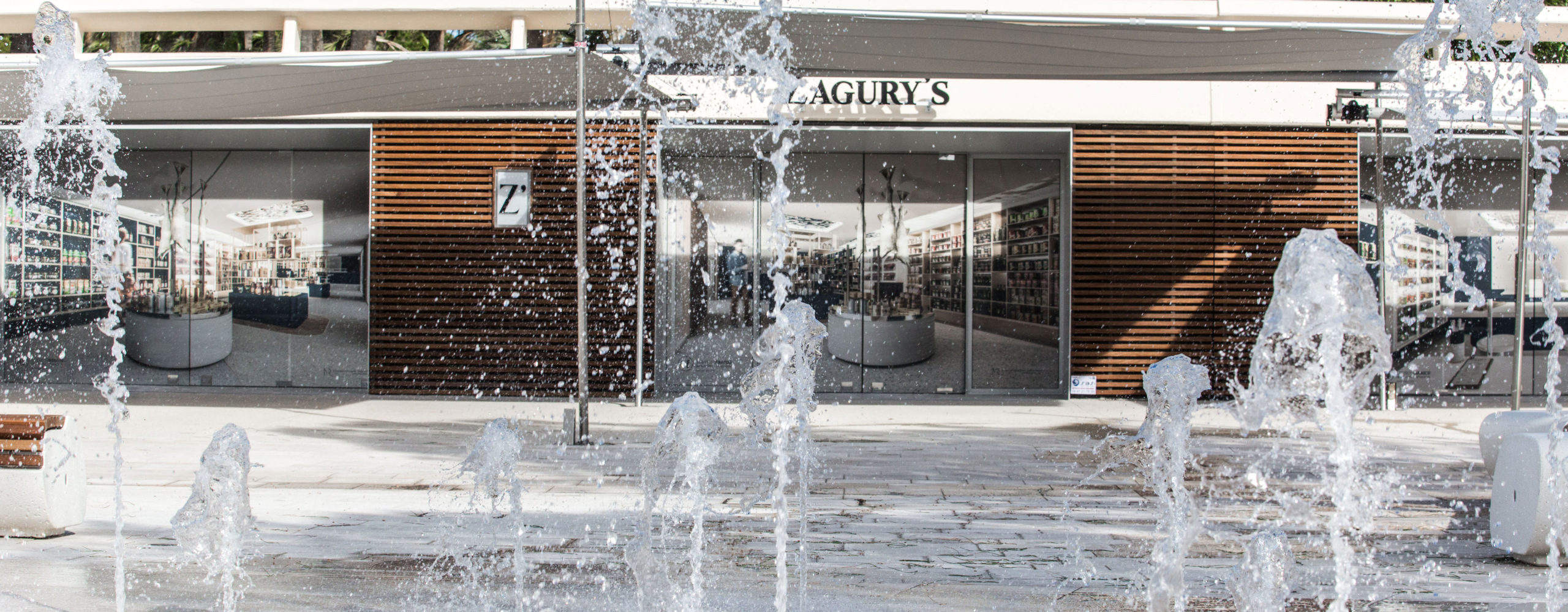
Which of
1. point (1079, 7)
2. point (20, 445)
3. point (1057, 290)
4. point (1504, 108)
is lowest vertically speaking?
point (20, 445)

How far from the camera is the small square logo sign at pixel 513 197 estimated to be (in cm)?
1222

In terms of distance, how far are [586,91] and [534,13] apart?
2012 millimetres

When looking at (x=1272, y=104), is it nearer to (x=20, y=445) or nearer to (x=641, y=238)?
(x=641, y=238)

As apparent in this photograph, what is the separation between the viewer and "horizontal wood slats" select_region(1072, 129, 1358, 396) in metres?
12.2

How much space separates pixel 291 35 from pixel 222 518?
27.1 ft

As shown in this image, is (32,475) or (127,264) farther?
(127,264)

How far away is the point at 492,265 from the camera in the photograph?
482 inches

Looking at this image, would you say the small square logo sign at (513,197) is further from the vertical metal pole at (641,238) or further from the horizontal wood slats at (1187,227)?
the horizontal wood slats at (1187,227)

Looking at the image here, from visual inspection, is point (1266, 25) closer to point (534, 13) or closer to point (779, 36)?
point (779, 36)

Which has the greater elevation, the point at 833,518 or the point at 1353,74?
the point at 1353,74

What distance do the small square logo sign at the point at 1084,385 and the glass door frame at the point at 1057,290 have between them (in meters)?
0.41

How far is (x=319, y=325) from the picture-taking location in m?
13.4

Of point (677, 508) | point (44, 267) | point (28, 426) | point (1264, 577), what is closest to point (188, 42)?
point (44, 267)

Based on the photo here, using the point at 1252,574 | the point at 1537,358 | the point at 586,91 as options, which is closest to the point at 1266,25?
the point at 1252,574
